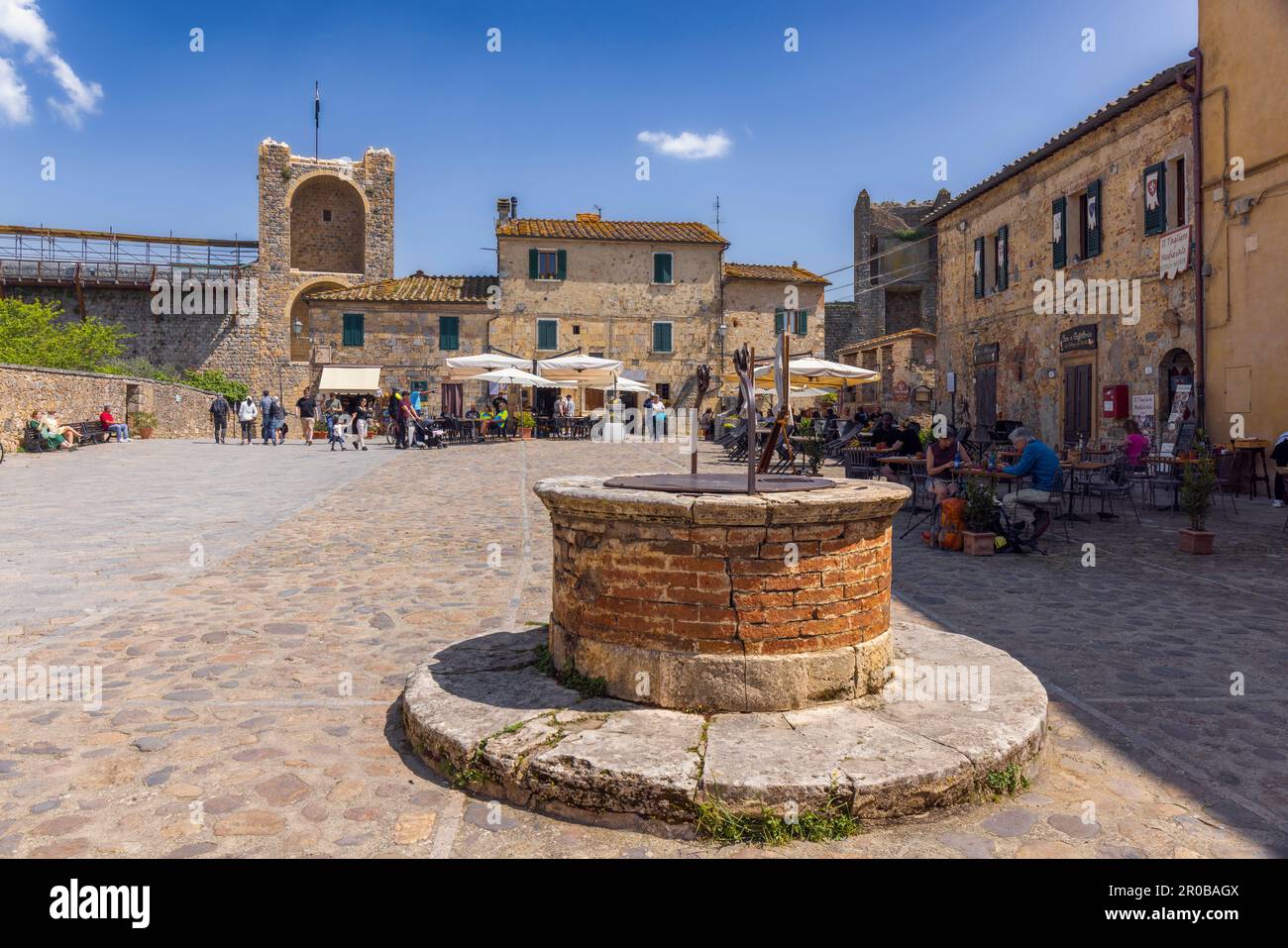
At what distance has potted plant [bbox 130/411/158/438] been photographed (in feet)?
86.3

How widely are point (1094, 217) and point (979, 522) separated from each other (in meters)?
11.3

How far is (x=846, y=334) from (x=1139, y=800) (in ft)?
132

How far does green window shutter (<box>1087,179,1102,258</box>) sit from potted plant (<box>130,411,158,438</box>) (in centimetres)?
2643

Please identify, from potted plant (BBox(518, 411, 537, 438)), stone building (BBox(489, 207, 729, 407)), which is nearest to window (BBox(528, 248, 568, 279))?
stone building (BBox(489, 207, 729, 407))

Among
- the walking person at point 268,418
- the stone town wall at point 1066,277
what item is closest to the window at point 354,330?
the walking person at point 268,418

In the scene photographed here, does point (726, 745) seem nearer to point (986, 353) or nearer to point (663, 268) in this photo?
point (986, 353)

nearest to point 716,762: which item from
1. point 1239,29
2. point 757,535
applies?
point 757,535

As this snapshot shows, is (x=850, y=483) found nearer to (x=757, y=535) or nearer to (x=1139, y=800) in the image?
(x=757, y=535)

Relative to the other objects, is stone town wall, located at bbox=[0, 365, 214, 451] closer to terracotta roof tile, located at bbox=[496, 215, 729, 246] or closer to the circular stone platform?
terracotta roof tile, located at bbox=[496, 215, 729, 246]

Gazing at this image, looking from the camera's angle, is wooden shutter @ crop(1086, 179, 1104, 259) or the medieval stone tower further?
the medieval stone tower

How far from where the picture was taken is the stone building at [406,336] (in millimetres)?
33469

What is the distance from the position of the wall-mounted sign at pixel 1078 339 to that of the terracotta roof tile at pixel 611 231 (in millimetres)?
19436

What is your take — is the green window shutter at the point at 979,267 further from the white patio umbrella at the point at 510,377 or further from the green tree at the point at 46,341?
the green tree at the point at 46,341

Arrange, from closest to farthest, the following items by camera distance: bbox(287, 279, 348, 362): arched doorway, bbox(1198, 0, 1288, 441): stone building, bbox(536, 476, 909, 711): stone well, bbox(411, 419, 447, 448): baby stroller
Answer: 1. bbox(536, 476, 909, 711): stone well
2. bbox(1198, 0, 1288, 441): stone building
3. bbox(411, 419, 447, 448): baby stroller
4. bbox(287, 279, 348, 362): arched doorway
